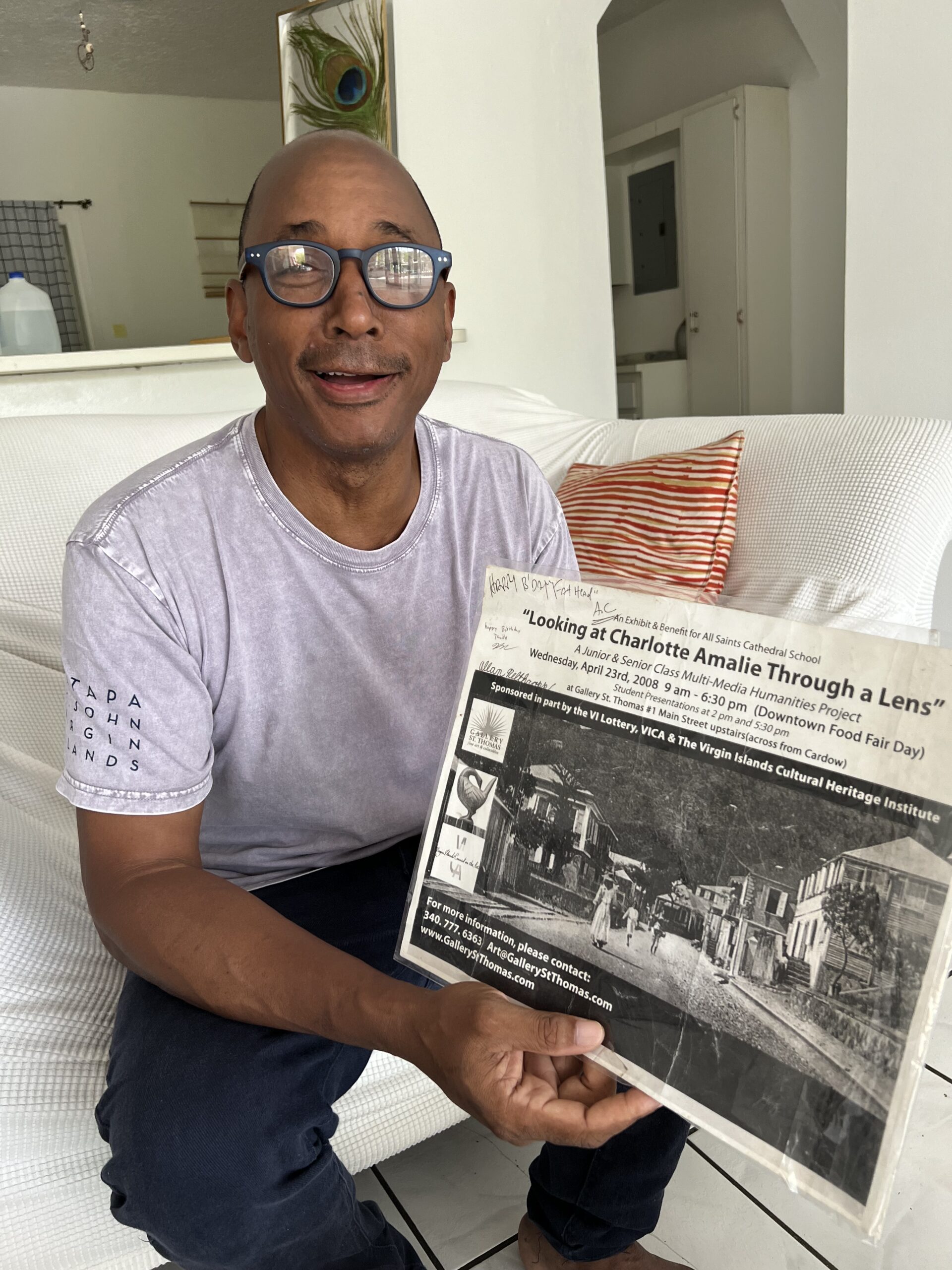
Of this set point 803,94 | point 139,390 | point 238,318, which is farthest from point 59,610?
point 803,94

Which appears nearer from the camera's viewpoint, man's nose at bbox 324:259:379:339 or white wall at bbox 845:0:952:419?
man's nose at bbox 324:259:379:339

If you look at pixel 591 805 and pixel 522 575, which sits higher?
pixel 522 575

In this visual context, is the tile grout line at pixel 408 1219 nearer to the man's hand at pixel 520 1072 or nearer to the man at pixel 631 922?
the man's hand at pixel 520 1072

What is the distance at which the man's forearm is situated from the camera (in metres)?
0.70

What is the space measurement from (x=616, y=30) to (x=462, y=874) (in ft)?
19.7

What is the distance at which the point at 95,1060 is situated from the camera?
34.6 inches

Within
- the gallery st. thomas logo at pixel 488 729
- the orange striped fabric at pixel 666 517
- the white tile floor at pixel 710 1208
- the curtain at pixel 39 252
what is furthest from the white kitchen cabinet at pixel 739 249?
the gallery st. thomas logo at pixel 488 729

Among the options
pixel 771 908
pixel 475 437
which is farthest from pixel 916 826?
pixel 475 437

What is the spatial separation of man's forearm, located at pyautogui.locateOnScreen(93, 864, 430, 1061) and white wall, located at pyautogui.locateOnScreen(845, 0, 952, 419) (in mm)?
2242

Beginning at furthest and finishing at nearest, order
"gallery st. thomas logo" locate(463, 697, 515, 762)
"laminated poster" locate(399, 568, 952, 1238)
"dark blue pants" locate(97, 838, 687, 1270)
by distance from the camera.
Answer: "dark blue pants" locate(97, 838, 687, 1270) → "gallery st. thomas logo" locate(463, 697, 515, 762) → "laminated poster" locate(399, 568, 952, 1238)

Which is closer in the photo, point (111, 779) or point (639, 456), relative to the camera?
point (111, 779)

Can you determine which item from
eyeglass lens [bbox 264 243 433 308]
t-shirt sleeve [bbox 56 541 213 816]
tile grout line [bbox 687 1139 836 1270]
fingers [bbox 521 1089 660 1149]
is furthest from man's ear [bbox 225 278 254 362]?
tile grout line [bbox 687 1139 836 1270]

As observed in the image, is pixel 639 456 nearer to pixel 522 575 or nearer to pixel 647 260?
pixel 522 575

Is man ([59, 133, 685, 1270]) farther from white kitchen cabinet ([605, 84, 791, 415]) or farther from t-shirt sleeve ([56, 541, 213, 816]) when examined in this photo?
white kitchen cabinet ([605, 84, 791, 415])
